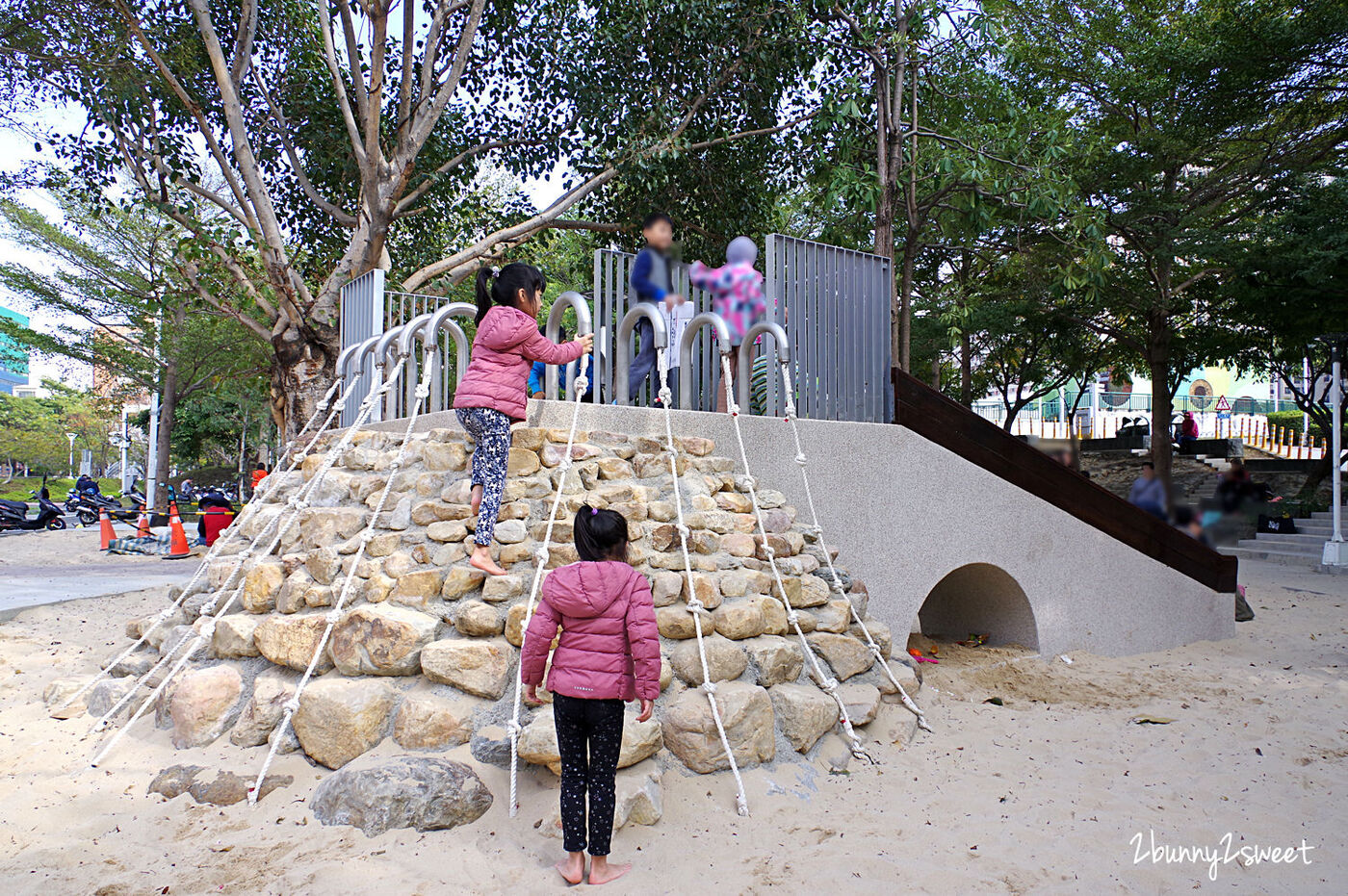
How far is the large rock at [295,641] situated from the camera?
165 inches

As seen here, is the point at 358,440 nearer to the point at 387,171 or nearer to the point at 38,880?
the point at 38,880

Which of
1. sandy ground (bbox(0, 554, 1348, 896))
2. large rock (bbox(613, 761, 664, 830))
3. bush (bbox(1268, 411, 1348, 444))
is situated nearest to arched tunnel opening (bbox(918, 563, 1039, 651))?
sandy ground (bbox(0, 554, 1348, 896))

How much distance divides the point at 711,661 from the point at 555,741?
3.13 ft

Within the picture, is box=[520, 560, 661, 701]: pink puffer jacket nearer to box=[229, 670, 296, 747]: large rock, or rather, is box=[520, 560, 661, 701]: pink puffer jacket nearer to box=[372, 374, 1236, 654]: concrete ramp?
box=[229, 670, 296, 747]: large rock

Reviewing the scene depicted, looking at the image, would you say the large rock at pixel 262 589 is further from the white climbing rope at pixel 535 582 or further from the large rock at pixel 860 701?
the large rock at pixel 860 701

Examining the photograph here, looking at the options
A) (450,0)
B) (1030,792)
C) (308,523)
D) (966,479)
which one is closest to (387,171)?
(450,0)

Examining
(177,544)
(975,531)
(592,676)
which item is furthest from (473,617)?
(177,544)

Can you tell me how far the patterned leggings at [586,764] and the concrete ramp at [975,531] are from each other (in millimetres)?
2314

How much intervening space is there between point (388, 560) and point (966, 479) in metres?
4.42

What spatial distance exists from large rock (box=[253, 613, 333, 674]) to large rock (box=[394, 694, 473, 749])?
62cm

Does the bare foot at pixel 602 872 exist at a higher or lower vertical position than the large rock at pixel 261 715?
lower

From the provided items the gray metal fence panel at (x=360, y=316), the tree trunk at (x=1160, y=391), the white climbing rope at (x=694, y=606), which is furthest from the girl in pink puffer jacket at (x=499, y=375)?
the tree trunk at (x=1160, y=391)

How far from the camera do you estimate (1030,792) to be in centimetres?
418

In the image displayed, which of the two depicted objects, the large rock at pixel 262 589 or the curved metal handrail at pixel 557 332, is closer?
the large rock at pixel 262 589
